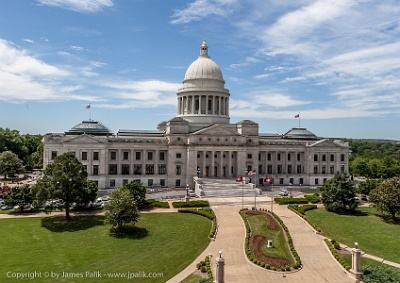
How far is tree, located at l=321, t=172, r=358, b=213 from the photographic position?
59250mm

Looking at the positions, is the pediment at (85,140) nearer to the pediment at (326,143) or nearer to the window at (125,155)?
the window at (125,155)

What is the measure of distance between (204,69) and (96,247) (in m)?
67.9

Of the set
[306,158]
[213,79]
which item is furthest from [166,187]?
[306,158]

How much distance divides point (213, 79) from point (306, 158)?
117 feet

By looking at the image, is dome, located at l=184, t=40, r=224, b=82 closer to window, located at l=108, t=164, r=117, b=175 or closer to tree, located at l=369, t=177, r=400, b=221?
window, located at l=108, t=164, r=117, b=175

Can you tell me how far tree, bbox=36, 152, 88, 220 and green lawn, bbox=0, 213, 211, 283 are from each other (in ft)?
12.9

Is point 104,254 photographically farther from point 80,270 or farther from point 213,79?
point 213,79

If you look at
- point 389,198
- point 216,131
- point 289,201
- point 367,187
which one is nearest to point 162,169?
point 216,131

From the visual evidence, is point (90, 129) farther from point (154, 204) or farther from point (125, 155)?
point (154, 204)

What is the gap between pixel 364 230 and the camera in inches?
1925

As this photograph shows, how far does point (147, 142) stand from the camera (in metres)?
83.0

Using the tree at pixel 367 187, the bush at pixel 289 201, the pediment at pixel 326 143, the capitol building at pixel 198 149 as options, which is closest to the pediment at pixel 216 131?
the capitol building at pixel 198 149

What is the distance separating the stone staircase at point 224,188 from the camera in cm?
7325

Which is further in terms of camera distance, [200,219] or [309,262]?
[200,219]
